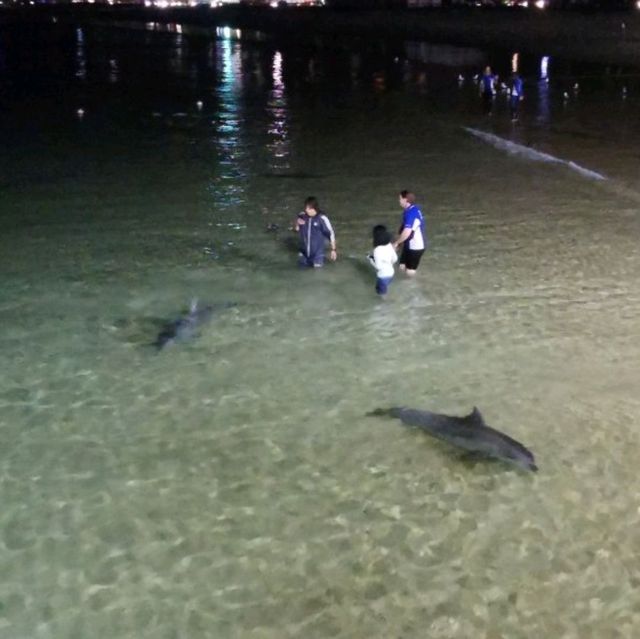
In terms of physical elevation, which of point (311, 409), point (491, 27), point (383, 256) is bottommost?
point (311, 409)

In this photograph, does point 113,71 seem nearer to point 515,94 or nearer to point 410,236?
point 515,94

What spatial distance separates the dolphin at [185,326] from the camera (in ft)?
39.2

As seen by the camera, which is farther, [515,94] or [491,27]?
[491,27]

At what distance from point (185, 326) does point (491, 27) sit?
86597 millimetres

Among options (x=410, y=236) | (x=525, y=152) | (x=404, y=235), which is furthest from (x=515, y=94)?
(x=404, y=235)

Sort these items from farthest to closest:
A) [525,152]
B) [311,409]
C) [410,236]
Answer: [525,152] < [410,236] < [311,409]

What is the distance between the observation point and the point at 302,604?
280 inches

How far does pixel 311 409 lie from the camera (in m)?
10.1

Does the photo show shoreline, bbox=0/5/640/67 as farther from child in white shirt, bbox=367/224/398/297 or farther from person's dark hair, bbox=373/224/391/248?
person's dark hair, bbox=373/224/391/248

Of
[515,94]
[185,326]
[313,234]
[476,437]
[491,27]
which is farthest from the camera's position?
[491,27]

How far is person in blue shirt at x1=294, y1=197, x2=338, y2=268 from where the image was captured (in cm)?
1328

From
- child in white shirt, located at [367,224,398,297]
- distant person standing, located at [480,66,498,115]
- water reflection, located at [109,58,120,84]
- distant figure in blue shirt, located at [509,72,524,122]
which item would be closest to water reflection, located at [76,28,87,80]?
water reflection, located at [109,58,120,84]

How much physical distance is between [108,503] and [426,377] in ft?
14.3

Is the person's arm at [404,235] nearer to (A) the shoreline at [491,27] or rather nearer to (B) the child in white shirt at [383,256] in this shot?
(B) the child in white shirt at [383,256]
